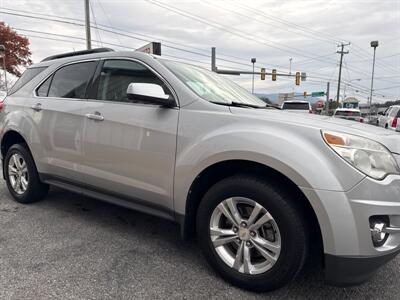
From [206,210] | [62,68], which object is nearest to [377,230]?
[206,210]

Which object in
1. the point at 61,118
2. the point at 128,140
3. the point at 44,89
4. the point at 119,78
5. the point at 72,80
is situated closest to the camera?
the point at 128,140

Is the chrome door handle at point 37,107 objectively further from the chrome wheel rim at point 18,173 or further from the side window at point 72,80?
the chrome wheel rim at point 18,173

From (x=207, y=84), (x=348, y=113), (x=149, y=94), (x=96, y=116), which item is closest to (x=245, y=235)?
(x=149, y=94)

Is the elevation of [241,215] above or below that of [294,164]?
below

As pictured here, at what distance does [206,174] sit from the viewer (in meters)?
2.79

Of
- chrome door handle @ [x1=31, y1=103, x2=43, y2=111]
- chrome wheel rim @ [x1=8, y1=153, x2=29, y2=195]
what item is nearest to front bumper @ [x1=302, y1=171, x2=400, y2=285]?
chrome door handle @ [x1=31, y1=103, x2=43, y2=111]

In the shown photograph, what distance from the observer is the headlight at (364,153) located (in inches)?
87.8

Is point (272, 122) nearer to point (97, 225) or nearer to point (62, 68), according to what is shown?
point (97, 225)

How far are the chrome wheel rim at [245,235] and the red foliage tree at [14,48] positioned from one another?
42994mm

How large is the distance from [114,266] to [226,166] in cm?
121

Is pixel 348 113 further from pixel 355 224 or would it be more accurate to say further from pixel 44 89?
pixel 355 224

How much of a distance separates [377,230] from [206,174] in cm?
121

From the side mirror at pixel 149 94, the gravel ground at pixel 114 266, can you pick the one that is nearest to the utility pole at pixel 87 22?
the gravel ground at pixel 114 266

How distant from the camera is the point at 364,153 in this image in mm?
2266
